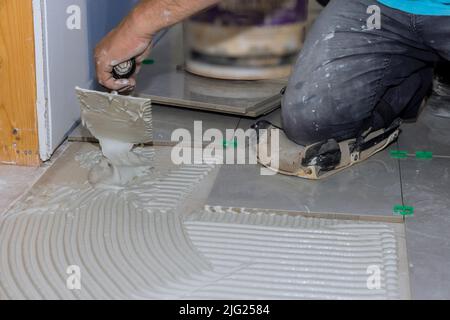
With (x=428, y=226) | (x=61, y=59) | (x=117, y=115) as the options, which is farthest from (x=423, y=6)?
(x=61, y=59)

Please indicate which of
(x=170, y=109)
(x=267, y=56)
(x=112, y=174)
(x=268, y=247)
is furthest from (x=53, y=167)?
(x=267, y=56)

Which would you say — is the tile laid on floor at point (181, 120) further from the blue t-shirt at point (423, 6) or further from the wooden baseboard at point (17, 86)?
the blue t-shirt at point (423, 6)

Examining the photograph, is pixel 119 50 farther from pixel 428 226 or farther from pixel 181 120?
pixel 428 226

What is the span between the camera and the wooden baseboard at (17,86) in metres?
1.96

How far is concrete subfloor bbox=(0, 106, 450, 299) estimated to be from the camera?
170 centimetres

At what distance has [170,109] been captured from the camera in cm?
255

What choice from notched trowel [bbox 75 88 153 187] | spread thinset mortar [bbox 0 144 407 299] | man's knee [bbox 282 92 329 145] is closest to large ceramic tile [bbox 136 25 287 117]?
man's knee [bbox 282 92 329 145]

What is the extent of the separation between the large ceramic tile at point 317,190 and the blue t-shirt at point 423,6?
450 mm

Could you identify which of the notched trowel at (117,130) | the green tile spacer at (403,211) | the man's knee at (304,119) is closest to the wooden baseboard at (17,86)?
the notched trowel at (117,130)

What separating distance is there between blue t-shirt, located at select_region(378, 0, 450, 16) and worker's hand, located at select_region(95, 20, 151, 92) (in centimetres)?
71

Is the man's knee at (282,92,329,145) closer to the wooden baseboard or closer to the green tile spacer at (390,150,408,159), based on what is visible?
the green tile spacer at (390,150,408,159)
